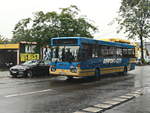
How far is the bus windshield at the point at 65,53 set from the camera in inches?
663

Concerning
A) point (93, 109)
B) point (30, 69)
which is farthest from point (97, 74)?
point (93, 109)

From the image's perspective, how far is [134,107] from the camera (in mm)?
8609

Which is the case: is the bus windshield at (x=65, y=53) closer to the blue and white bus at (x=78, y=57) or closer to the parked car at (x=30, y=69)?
the blue and white bus at (x=78, y=57)

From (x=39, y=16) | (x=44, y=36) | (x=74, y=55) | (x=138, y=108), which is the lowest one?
(x=138, y=108)

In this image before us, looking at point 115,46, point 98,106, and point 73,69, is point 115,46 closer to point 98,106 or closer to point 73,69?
point 73,69

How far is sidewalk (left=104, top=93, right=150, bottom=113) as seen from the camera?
8.00 m

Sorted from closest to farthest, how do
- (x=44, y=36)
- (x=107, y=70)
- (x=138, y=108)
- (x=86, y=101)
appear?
(x=138, y=108), (x=86, y=101), (x=107, y=70), (x=44, y=36)

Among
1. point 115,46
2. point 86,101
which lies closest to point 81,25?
point 115,46

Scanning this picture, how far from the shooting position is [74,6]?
28.2 m

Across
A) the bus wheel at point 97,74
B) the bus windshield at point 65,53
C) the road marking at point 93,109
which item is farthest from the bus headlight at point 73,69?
the road marking at point 93,109

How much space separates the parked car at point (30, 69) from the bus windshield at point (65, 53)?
14.2ft

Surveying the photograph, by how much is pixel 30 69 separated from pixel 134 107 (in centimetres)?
1394

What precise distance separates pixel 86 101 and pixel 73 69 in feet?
23.3

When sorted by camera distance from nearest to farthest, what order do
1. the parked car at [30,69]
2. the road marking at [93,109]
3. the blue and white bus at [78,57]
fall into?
the road marking at [93,109]
the blue and white bus at [78,57]
the parked car at [30,69]
